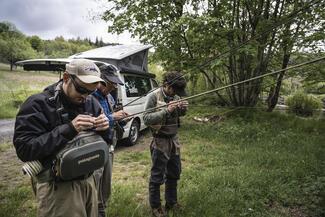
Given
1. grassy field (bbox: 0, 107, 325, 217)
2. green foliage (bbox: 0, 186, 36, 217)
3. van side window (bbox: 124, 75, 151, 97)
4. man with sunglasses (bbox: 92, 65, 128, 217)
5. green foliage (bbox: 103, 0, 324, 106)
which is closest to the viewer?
man with sunglasses (bbox: 92, 65, 128, 217)

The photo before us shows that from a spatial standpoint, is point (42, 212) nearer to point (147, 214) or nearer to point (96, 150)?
point (96, 150)

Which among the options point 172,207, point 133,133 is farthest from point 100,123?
point 133,133

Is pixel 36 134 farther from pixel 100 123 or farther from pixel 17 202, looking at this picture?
pixel 17 202

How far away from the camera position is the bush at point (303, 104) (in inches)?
498

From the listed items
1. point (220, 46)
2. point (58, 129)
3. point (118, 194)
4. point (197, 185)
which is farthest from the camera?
point (220, 46)

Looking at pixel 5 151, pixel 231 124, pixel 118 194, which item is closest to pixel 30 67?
pixel 5 151

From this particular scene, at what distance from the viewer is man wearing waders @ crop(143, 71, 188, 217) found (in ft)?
10.9

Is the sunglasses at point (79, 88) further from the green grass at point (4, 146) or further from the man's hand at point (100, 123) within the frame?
the green grass at point (4, 146)

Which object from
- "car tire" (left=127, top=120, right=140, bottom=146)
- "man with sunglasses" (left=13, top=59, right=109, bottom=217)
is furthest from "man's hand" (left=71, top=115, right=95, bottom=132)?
"car tire" (left=127, top=120, right=140, bottom=146)

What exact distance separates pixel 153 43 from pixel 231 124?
4004 millimetres

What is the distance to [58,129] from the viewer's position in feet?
5.85

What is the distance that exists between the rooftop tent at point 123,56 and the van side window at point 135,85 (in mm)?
237

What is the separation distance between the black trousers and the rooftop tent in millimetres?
3966

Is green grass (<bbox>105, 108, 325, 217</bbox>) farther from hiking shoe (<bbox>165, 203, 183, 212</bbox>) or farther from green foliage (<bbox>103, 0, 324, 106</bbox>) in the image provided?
green foliage (<bbox>103, 0, 324, 106</bbox>)
